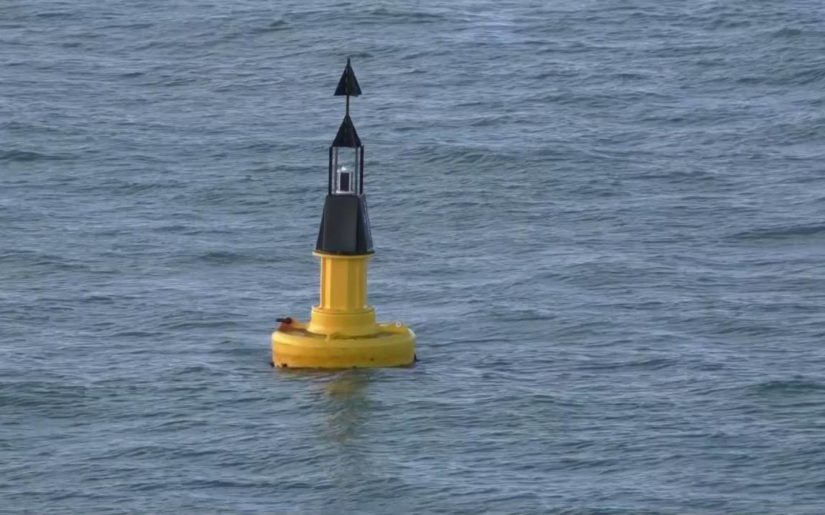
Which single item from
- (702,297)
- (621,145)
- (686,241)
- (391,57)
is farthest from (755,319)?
(391,57)

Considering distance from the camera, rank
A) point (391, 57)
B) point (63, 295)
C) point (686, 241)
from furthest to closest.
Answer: point (391, 57) → point (686, 241) → point (63, 295)

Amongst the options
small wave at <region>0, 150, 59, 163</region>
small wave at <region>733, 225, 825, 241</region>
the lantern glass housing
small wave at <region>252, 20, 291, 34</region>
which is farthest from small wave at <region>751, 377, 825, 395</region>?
small wave at <region>252, 20, 291, 34</region>

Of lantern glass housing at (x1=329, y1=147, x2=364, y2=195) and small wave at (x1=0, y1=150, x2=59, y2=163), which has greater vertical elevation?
lantern glass housing at (x1=329, y1=147, x2=364, y2=195)

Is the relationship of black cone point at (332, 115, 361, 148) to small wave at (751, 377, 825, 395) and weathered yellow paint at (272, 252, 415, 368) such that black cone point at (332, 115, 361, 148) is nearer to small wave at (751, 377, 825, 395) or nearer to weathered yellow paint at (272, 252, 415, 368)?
weathered yellow paint at (272, 252, 415, 368)

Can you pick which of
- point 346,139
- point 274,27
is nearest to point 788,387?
point 346,139

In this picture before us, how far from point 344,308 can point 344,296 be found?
12cm

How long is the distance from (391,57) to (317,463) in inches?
883

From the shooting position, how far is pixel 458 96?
38.8 metres

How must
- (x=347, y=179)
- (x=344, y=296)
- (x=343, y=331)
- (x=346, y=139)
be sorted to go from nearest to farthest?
(x=344, y=296), (x=343, y=331), (x=347, y=179), (x=346, y=139)

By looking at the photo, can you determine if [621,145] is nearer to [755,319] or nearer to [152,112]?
[152,112]

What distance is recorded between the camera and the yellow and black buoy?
22.2 m

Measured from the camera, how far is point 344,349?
22281 millimetres

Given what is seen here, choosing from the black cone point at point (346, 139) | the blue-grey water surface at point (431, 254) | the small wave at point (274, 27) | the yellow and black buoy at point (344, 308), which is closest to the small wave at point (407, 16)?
the blue-grey water surface at point (431, 254)

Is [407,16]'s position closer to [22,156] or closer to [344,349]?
[22,156]
